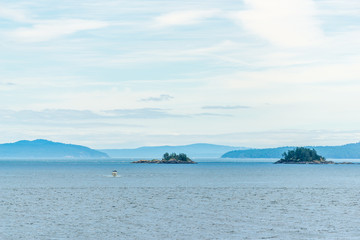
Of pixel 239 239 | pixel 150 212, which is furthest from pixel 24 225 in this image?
pixel 239 239

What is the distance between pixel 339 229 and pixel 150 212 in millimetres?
28593

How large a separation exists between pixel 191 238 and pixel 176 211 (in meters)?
24.5

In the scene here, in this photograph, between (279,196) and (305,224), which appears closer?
(305,224)

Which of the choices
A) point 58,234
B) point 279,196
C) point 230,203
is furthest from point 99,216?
point 279,196

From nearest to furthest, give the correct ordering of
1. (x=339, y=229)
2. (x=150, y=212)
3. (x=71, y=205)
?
(x=339, y=229) → (x=150, y=212) → (x=71, y=205)

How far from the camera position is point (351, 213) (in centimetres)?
7925

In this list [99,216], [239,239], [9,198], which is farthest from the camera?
[9,198]

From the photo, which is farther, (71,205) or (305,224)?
(71,205)

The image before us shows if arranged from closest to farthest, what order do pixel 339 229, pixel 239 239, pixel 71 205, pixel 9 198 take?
pixel 239 239
pixel 339 229
pixel 71 205
pixel 9 198

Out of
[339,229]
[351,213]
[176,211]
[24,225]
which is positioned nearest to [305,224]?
[339,229]

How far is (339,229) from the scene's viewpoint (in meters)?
63.7

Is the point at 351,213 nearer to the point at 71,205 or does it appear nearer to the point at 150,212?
the point at 150,212

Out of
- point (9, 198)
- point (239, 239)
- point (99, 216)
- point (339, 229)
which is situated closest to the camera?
point (239, 239)

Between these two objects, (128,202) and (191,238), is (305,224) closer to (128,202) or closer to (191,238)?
(191,238)
